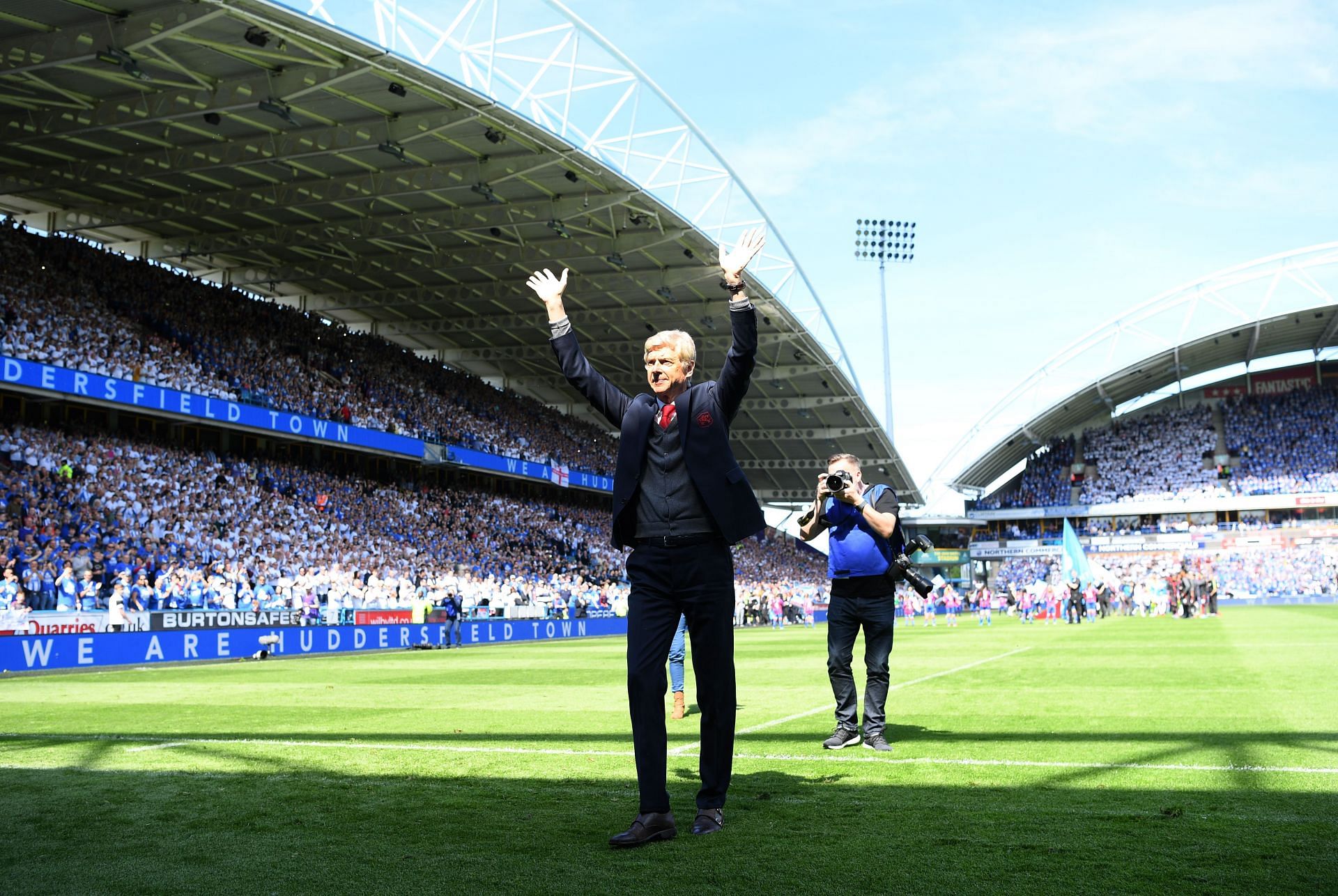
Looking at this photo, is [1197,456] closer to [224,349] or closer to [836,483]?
[224,349]

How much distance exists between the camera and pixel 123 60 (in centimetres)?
2352

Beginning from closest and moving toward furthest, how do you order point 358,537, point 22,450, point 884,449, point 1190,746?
point 1190,746
point 22,450
point 358,537
point 884,449

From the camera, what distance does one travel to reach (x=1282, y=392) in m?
75.6

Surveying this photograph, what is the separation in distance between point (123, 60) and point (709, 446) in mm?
22920

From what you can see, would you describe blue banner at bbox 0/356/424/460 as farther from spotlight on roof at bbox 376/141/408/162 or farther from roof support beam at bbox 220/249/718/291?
spotlight on roof at bbox 376/141/408/162

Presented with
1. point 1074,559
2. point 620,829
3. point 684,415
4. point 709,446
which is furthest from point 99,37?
point 1074,559

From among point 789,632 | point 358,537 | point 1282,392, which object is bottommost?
point 789,632

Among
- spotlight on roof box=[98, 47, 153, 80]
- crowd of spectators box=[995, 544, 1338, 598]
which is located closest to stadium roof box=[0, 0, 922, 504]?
spotlight on roof box=[98, 47, 153, 80]

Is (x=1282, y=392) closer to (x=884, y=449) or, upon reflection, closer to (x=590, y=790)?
(x=884, y=449)

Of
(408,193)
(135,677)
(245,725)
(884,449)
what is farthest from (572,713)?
(884,449)

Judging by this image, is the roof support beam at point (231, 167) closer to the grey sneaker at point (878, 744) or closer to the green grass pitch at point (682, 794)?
the green grass pitch at point (682, 794)

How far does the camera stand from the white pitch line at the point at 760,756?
6.79m

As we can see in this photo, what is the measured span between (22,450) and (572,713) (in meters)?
24.1

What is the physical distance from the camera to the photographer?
799cm
